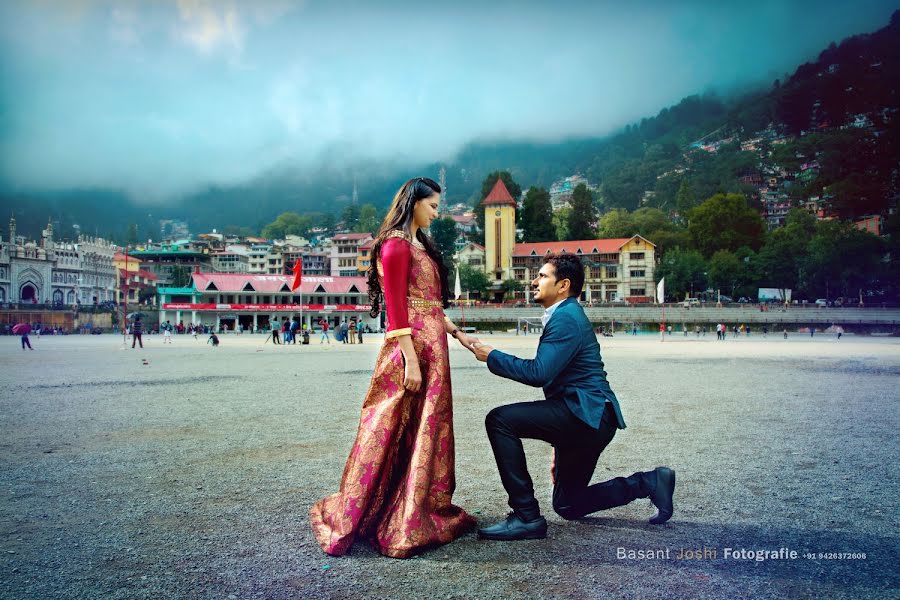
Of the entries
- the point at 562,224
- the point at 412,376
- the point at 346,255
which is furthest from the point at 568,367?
the point at 562,224

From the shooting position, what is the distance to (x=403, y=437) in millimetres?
3594

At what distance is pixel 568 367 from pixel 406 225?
1.27 metres

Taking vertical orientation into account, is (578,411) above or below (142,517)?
above

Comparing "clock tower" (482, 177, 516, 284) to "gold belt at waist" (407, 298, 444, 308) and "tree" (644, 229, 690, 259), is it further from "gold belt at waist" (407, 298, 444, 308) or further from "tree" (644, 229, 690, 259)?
"gold belt at waist" (407, 298, 444, 308)

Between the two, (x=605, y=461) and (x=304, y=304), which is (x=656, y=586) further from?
(x=304, y=304)

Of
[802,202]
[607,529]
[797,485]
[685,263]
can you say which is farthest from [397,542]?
[802,202]

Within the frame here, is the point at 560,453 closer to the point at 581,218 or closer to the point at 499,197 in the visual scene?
the point at 499,197

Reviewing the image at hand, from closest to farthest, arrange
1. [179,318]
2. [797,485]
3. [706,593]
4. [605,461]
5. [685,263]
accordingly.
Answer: [706,593] → [797,485] → [605,461] → [179,318] → [685,263]

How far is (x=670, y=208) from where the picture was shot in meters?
146

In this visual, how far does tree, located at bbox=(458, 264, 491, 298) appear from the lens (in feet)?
297

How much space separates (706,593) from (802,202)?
12668 cm

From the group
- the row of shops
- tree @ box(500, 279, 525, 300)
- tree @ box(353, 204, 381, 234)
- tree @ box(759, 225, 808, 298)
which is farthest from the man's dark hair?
tree @ box(353, 204, 381, 234)

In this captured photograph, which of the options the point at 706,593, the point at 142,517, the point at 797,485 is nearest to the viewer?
the point at 706,593

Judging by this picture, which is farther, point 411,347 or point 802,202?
point 802,202
